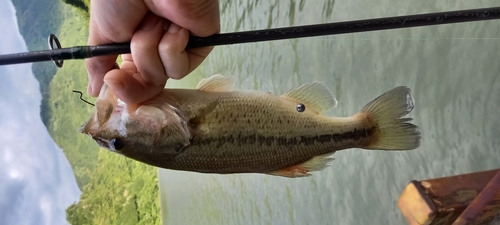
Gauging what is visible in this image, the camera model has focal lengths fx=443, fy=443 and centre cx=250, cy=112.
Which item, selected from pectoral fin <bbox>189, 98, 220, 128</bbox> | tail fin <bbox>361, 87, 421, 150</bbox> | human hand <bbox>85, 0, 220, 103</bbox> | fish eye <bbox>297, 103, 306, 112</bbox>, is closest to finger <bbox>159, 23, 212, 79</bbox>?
human hand <bbox>85, 0, 220, 103</bbox>

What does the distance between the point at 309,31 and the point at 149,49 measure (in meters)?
0.31

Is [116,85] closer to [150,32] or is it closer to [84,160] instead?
[150,32]

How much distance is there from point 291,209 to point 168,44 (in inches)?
77.3

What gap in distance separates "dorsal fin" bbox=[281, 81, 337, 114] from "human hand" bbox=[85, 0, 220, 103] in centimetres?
28

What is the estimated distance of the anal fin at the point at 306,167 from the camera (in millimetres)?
994

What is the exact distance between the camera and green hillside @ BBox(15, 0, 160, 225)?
25.2ft

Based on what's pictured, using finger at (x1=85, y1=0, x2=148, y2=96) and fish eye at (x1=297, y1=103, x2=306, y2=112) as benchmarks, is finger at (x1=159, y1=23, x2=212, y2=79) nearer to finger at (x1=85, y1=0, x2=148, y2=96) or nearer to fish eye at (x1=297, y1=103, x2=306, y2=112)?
finger at (x1=85, y1=0, x2=148, y2=96)

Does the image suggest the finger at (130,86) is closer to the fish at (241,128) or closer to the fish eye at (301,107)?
the fish at (241,128)

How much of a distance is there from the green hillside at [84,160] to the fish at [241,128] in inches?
252

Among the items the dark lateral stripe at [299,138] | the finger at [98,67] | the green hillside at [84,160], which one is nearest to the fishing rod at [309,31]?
the finger at [98,67]

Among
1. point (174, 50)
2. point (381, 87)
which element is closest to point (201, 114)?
point (174, 50)

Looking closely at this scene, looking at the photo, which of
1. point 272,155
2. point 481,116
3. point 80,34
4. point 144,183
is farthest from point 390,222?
point 80,34

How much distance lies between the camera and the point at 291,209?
2605mm

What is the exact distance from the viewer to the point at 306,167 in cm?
101
